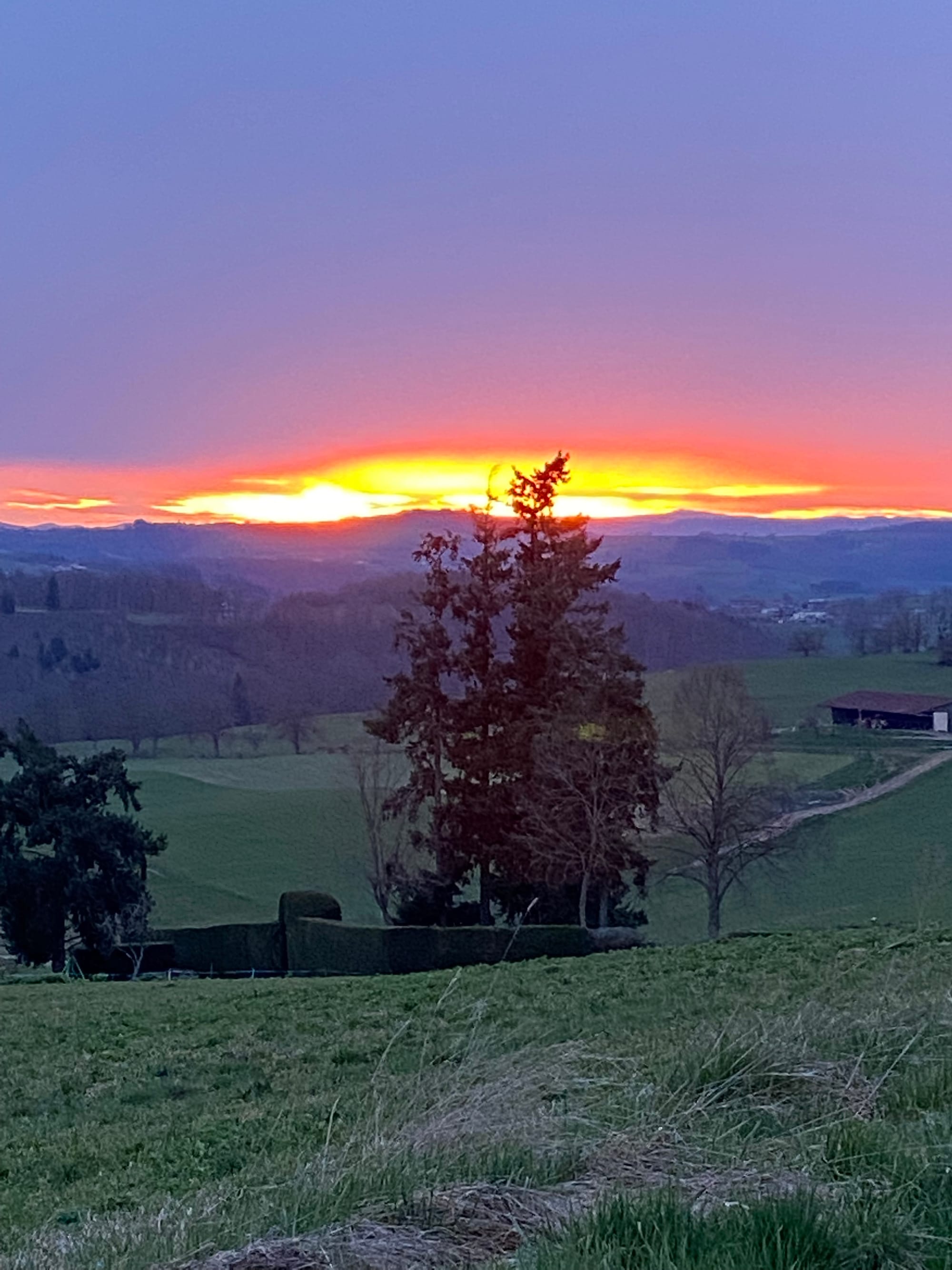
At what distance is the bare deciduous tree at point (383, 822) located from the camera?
42094 millimetres

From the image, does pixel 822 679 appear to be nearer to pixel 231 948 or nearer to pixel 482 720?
pixel 482 720

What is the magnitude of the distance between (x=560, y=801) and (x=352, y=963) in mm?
8282

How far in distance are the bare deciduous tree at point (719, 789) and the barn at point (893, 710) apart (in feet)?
125

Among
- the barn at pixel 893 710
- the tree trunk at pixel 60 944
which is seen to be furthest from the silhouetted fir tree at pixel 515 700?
the barn at pixel 893 710

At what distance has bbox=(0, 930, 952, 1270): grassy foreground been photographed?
12.0 ft

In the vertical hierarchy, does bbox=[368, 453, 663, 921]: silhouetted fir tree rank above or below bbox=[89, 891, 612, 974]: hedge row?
above

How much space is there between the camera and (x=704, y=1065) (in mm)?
5516

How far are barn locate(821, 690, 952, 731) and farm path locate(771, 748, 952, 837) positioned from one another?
12.7 metres

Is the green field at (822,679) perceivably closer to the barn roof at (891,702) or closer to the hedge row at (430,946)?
the barn roof at (891,702)

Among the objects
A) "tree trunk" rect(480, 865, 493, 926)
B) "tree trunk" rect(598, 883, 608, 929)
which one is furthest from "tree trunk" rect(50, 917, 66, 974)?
"tree trunk" rect(598, 883, 608, 929)

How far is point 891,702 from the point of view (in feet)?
255

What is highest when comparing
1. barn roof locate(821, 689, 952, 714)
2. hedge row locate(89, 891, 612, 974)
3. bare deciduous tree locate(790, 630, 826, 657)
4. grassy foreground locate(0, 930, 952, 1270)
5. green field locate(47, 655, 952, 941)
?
grassy foreground locate(0, 930, 952, 1270)

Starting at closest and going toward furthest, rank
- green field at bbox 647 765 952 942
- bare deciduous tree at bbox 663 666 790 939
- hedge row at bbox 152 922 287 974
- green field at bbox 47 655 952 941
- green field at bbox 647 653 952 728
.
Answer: hedge row at bbox 152 922 287 974, bare deciduous tree at bbox 663 666 790 939, green field at bbox 647 765 952 942, green field at bbox 47 655 952 941, green field at bbox 647 653 952 728

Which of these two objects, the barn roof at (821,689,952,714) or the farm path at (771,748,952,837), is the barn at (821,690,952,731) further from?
the farm path at (771,748,952,837)
